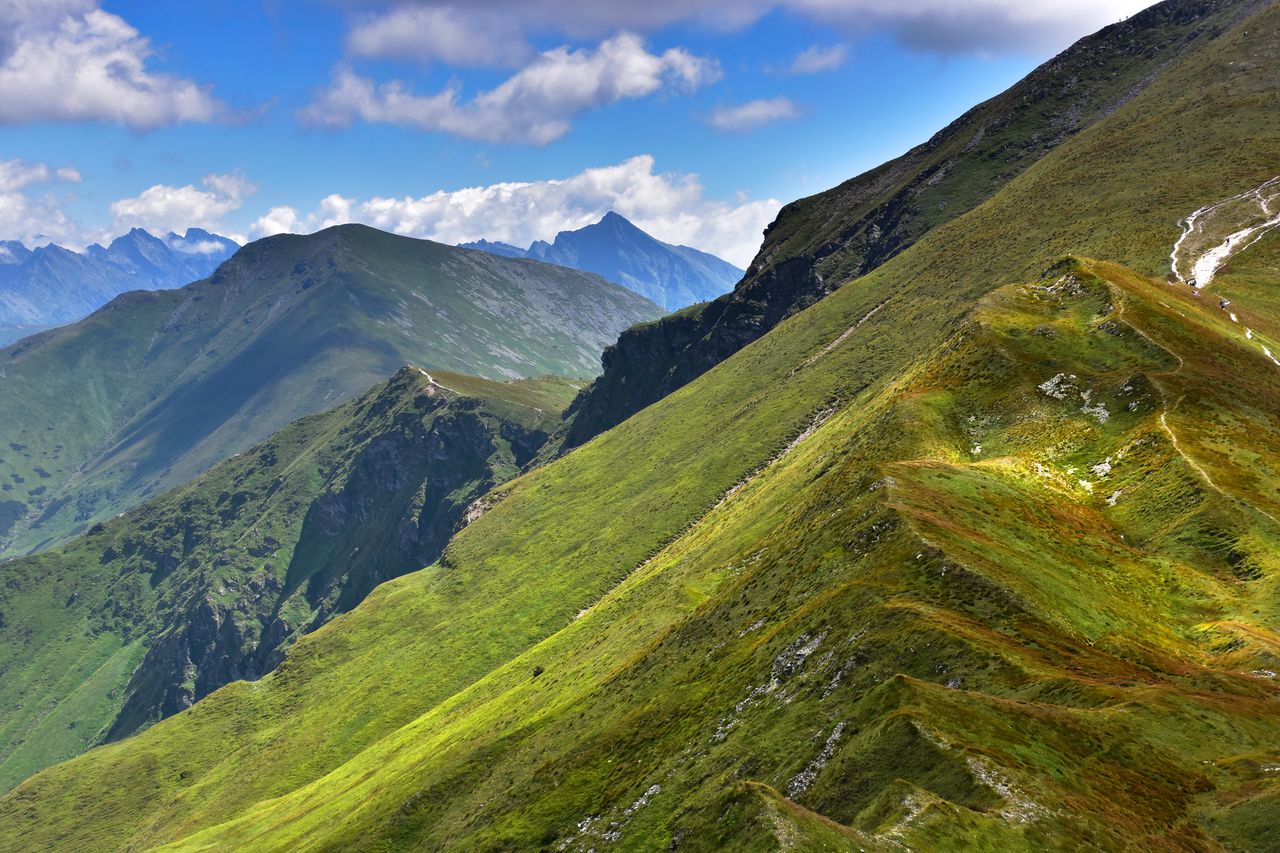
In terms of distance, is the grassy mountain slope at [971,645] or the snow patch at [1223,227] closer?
the grassy mountain slope at [971,645]

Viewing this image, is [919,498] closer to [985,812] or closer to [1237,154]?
[985,812]

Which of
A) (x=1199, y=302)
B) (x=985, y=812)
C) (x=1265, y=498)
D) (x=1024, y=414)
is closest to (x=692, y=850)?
(x=985, y=812)

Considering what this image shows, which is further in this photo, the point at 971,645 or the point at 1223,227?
the point at 1223,227

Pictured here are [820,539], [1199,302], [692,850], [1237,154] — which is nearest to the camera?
[692,850]

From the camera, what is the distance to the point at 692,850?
46.8 m

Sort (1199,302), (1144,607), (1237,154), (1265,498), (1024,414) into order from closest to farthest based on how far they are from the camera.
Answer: (1144,607)
(1265,498)
(1024,414)
(1199,302)
(1237,154)

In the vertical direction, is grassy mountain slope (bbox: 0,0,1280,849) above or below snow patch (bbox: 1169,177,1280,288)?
below

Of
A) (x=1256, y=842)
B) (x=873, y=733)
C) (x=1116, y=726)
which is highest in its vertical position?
(x=873, y=733)

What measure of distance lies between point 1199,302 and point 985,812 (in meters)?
107

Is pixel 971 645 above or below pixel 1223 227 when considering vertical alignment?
below

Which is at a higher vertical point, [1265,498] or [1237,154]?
[1237,154]

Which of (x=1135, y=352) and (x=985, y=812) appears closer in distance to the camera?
(x=985, y=812)

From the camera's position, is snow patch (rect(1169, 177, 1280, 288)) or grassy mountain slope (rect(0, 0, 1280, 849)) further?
snow patch (rect(1169, 177, 1280, 288))

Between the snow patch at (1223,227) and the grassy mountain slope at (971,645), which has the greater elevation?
the snow patch at (1223,227)
